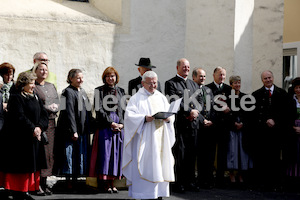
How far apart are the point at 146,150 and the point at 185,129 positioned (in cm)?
157

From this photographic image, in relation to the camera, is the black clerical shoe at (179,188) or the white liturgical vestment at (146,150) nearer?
the white liturgical vestment at (146,150)

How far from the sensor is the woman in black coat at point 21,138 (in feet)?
24.3

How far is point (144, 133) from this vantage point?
7605 millimetres

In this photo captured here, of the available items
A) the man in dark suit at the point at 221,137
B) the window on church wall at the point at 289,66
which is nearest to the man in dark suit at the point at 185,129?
the man in dark suit at the point at 221,137

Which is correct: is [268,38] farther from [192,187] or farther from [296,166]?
[192,187]

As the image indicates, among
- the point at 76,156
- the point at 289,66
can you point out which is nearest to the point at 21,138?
the point at 76,156

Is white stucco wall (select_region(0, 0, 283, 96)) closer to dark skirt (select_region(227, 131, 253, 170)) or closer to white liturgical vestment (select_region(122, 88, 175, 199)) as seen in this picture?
dark skirt (select_region(227, 131, 253, 170))

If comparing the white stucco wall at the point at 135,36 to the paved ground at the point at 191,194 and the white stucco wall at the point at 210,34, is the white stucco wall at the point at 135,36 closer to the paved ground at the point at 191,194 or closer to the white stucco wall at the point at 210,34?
the white stucco wall at the point at 210,34

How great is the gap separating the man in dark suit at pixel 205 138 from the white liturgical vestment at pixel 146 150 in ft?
5.45

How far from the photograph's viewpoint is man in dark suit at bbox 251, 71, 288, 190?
9.39 m

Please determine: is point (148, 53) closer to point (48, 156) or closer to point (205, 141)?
point (205, 141)

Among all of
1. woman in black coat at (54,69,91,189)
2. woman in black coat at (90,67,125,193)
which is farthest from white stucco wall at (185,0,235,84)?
woman in black coat at (54,69,91,189)

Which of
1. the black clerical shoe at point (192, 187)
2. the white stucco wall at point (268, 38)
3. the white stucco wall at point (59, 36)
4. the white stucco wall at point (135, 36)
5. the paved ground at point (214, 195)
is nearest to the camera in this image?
the paved ground at point (214, 195)

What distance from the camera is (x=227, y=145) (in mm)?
9578
